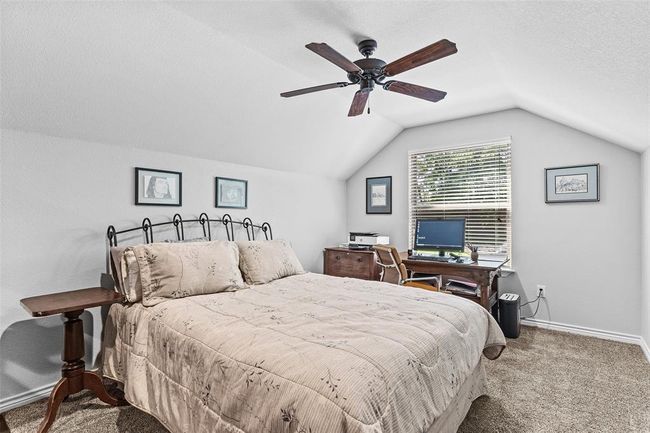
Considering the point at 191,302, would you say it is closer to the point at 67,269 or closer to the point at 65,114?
the point at 67,269

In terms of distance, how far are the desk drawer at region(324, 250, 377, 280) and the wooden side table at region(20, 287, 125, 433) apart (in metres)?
2.74

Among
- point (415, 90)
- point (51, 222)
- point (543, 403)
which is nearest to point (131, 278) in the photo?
point (51, 222)

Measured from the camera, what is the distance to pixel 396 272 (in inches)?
143

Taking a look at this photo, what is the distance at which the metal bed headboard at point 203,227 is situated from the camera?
8.93ft

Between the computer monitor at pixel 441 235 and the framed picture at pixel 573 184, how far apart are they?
1001 mm

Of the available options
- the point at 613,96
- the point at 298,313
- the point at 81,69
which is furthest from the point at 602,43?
the point at 81,69

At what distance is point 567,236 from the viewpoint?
357 cm

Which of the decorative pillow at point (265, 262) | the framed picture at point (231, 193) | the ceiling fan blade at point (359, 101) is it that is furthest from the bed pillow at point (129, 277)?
the ceiling fan blade at point (359, 101)

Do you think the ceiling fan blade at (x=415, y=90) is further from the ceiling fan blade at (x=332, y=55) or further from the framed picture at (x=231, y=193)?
the framed picture at (x=231, y=193)

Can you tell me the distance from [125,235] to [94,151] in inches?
27.6

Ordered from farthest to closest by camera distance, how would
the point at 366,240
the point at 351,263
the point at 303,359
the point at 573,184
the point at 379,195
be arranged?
the point at 379,195, the point at 366,240, the point at 351,263, the point at 573,184, the point at 303,359

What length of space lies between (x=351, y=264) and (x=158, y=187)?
97.2 inches

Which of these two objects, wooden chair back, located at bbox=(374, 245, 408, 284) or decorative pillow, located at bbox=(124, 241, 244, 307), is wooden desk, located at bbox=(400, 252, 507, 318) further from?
decorative pillow, located at bbox=(124, 241, 244, 307)

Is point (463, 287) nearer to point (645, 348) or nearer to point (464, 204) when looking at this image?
point (464, 204)
